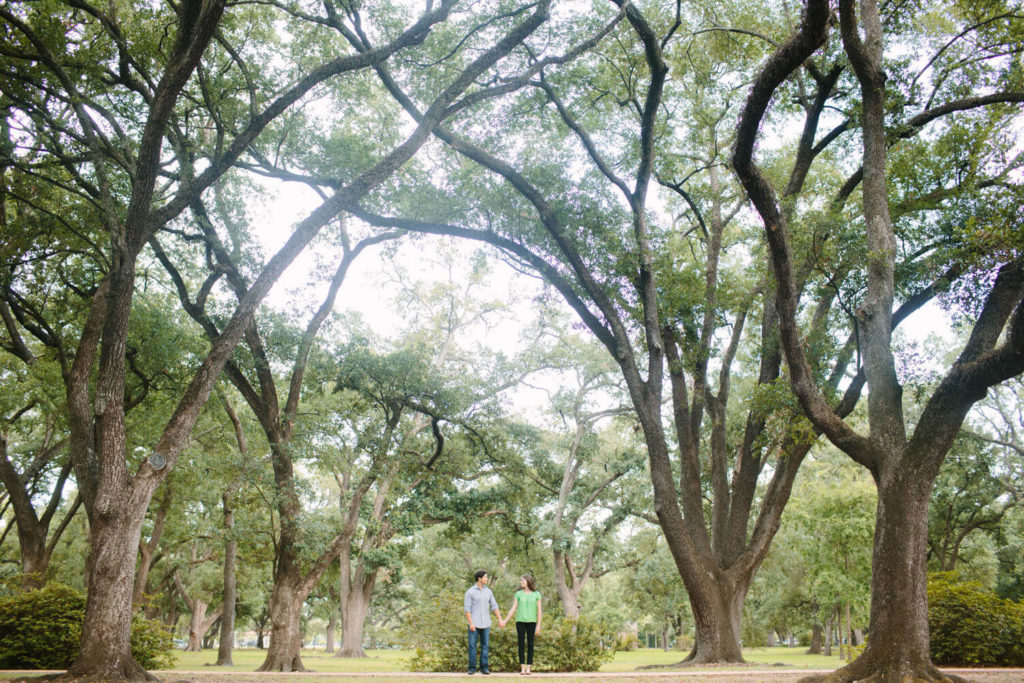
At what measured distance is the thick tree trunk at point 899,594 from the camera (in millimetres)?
7137

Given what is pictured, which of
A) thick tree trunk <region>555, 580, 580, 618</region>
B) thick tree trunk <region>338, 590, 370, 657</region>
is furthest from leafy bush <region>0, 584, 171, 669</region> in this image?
thick tree trunk <region>338, 590, 370, 657</region>

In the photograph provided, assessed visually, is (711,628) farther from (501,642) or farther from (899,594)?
(899,594)

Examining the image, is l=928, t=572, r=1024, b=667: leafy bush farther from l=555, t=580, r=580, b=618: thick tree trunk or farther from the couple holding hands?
l=555, t=580, r=580, b=618: thick tree trunk

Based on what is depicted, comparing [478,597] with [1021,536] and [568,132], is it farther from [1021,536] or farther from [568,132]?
[1021,536]

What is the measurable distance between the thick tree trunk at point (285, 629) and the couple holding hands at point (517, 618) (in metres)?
7.10

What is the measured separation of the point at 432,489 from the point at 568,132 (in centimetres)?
1021

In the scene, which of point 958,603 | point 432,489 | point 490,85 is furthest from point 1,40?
point 958,603

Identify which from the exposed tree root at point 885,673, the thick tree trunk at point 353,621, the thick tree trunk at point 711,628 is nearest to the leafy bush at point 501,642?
the thick tree trunk at point 711,628

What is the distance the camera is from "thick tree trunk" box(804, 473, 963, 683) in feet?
23.4

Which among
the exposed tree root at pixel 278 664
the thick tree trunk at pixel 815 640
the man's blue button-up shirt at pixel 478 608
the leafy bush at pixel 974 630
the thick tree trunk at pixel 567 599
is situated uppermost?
the man's blue button-up shirt at pixel 478 608

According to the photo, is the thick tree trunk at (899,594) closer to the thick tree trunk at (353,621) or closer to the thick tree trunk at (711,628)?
the thick tree trunk at (711,628)

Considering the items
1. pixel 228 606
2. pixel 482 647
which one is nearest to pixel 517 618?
pixel 482 647

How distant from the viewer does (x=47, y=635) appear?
10242 mm

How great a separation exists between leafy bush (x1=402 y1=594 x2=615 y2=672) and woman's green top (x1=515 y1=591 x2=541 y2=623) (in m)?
2.46
